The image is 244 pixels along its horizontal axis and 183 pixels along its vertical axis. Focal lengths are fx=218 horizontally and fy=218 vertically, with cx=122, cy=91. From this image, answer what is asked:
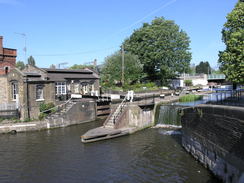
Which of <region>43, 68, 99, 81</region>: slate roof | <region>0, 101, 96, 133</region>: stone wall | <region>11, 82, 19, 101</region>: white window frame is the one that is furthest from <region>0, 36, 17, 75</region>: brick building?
<region>0, 101, 96, 133</region>: stone wall

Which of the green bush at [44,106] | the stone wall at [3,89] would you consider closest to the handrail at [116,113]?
the green bush at [44,106]

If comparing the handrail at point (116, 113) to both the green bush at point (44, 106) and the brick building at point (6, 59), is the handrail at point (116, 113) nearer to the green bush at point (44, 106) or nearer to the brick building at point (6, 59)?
the green bush at point (44, 106)

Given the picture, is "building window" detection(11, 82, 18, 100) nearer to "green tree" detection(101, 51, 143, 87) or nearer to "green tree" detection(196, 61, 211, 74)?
"green tree" detection(101, 51, 143, 87)

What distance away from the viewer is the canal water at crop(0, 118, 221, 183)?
42.8 feet

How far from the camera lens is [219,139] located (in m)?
11.2

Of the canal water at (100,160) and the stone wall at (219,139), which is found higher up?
the stone wall at (219,139)

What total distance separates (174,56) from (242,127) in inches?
1647

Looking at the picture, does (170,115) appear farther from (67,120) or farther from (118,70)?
(118,70)

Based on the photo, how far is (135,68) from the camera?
46219 millimetres

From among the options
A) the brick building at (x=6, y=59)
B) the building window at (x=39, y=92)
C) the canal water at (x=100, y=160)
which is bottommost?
the canal water at (x=100, y=160)

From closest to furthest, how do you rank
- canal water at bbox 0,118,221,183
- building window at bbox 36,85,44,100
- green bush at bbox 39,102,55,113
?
canal water at bbox 0,118,221,183 → green bush at bbox 39,102,55,113 → building window at bbox 36,85,44,100

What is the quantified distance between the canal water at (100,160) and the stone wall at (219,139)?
981mm

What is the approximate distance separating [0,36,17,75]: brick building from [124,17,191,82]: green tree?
88.5 feet

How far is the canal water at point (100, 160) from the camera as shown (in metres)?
13.1
